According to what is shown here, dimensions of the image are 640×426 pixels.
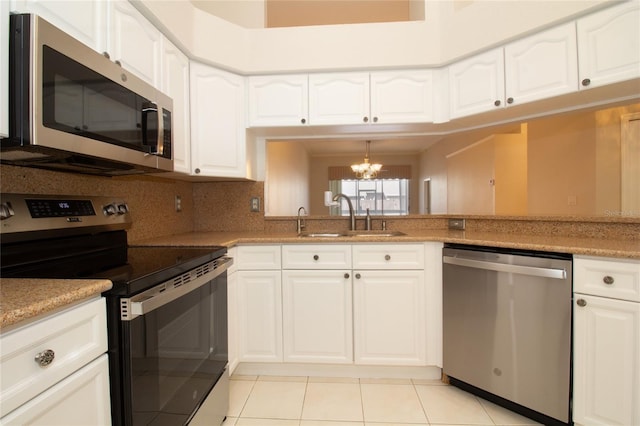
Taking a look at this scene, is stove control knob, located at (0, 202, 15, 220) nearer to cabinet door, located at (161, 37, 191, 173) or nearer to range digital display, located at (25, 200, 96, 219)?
range digital display, located at (25, 200, 96, 219)

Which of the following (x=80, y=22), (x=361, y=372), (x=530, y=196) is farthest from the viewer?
(x=530, y=196)

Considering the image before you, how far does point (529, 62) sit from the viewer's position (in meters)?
1.67

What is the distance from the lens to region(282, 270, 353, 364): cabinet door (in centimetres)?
187

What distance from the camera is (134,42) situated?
1388 millimetres

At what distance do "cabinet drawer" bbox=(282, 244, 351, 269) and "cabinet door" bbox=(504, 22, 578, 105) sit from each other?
1347 mm

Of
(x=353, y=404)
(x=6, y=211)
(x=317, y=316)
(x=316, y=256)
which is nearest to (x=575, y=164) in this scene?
(x=316, y=256)

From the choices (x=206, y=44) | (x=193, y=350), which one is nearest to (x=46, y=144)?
(x=193, y=350)

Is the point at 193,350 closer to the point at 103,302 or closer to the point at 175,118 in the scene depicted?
the point at 103,302

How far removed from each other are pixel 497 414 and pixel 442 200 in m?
4.80

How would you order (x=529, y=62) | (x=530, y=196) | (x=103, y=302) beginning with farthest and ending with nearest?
1. (x=530, y=196)
2. (x=529, y=62)
3. (x=103, y=302)

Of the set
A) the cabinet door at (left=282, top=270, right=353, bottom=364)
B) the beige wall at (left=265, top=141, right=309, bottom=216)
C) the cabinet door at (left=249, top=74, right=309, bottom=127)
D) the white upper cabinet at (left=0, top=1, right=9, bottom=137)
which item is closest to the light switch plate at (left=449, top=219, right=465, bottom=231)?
the cabinet door at (left=282, top=270, right=353, bottom=364)

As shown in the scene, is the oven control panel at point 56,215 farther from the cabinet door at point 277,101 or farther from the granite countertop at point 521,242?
the cabinet door at point 277,101

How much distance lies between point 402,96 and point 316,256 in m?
1.24

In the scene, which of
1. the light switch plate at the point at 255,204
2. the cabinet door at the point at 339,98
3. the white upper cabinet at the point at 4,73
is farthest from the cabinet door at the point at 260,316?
the white upper cabinet at the point at 4,73
